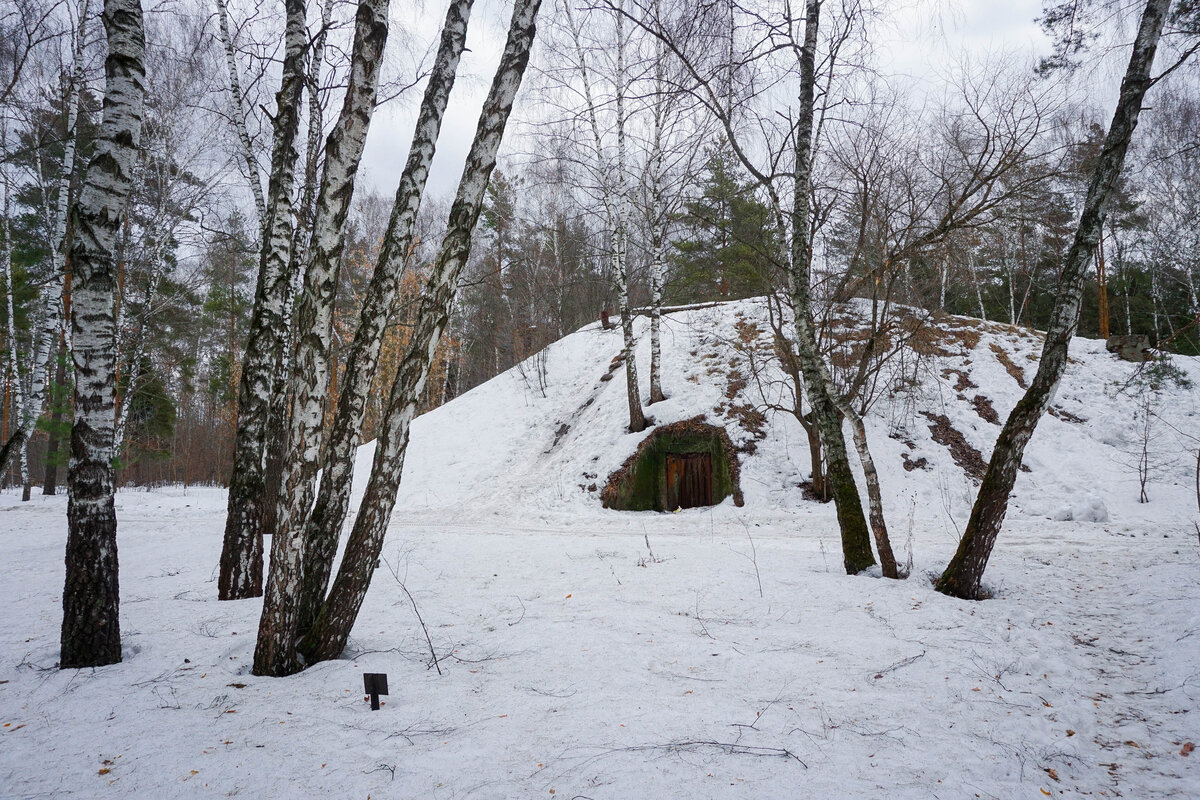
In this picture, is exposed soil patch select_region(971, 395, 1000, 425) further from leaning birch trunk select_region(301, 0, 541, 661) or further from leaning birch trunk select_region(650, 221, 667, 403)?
leaning birch trunk select_region(301, 0, 541, 661)

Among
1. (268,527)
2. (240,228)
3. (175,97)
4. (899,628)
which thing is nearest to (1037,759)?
(899,628)

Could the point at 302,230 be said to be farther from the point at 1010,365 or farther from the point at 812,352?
the point at 1010,365

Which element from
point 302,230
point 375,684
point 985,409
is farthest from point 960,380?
point 375,684

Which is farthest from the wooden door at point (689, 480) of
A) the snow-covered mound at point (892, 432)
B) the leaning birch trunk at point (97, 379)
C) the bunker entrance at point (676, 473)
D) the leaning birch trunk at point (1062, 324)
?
the leaning birch trunk at point (97, 379)

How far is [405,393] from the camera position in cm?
336

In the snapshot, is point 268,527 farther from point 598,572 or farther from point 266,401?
point 598,572

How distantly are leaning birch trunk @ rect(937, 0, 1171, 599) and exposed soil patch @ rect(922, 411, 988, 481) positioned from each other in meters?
7.06

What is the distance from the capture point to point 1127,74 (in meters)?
4.59

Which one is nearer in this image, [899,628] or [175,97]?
[899,628]

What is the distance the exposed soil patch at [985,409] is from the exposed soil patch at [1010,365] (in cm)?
118

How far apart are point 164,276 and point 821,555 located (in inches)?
791

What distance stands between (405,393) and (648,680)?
2147 millimetres

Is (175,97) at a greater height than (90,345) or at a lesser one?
greater

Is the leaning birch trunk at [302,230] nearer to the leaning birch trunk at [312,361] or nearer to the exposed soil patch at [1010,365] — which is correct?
the leaning birch trunk at [312,361]
